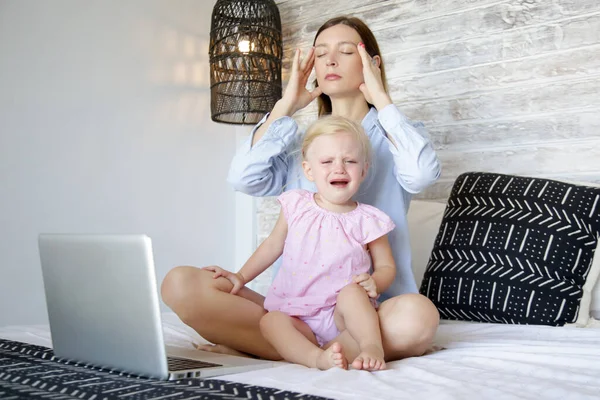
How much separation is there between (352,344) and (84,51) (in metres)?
1.83

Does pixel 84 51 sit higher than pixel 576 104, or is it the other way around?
pixel 84 51

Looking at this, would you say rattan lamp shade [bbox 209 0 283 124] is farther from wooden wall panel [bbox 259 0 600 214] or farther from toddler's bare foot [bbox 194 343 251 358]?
toddler's bare foot [bbox 194 343 251 358]

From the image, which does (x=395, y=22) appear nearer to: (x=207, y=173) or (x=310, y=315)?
(x=207, y=173)

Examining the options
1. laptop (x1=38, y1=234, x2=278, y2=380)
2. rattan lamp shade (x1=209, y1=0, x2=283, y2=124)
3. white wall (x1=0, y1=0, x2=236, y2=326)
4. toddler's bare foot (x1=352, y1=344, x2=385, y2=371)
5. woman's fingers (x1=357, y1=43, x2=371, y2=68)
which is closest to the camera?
laptop (x1=38, y1=234, x2=278, y2=380)

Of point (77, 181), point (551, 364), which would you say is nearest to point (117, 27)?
point (77, 181)

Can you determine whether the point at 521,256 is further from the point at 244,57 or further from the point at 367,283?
the point at 244,57

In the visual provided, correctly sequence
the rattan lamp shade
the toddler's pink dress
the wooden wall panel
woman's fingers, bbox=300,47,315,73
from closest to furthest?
1. the toddler's pink dress
2. woman's fingers, bbox=300,47,315,73
3. the wooden wall panel
4. the rattan lamp shade

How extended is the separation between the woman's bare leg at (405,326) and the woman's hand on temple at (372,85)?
1.77ft

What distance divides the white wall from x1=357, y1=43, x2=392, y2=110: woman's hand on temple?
1.33 m

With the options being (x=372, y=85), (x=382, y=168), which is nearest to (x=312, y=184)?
(x=382, y=168)

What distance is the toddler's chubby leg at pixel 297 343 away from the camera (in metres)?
1.17

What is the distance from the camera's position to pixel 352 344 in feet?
4.24

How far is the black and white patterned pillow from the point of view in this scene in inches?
68.7

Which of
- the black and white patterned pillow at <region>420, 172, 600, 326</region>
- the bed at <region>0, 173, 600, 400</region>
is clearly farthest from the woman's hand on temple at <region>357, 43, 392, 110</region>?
the bed at <region>0, 173, 600, 400</region>
